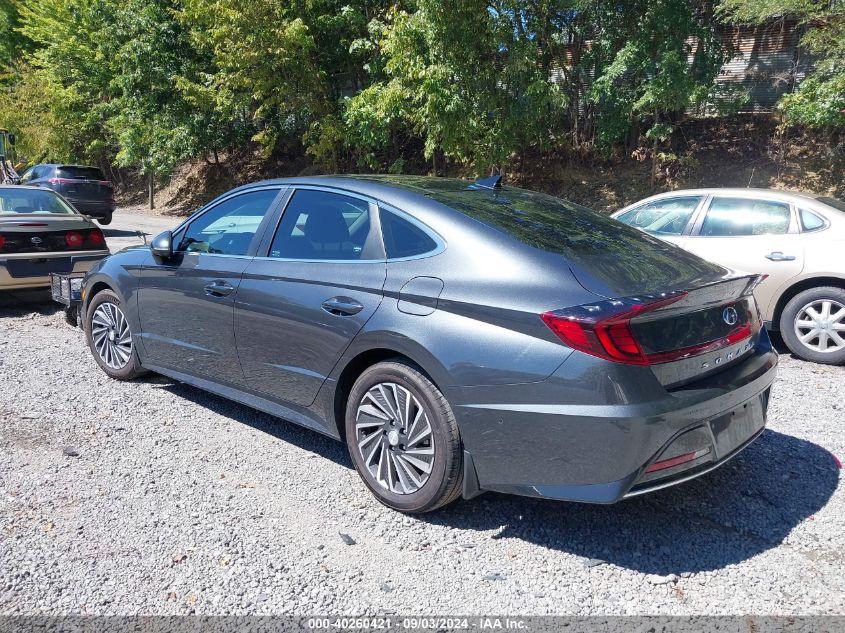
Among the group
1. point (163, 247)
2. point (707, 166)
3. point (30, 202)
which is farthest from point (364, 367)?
point (707, 166)

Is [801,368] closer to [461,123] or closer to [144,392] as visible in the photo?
[144,392]

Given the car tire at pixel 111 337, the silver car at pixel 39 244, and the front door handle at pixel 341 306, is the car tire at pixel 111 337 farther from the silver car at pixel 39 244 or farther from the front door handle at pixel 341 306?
the silver car at pixel 39 244

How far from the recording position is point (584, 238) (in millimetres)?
3471

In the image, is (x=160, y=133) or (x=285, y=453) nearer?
(x=285, y=453)

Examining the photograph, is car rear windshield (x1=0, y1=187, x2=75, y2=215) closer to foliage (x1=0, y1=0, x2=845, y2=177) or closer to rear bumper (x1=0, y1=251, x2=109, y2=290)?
rear bumper (x1=0, y1=251, x2=109, y2=290)

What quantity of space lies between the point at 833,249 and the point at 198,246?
5487 millimetres

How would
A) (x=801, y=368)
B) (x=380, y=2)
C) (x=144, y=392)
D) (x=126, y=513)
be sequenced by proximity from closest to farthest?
(x=126, y=513)
(x=144, y=392)
(x=801, y=368)
(x=380, y=2)

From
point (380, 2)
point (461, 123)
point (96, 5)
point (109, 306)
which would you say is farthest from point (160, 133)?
point (109, 306)

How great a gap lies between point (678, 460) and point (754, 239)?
172 inches

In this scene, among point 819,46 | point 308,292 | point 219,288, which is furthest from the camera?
point 819,46

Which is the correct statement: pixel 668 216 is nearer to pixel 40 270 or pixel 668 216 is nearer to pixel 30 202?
pixel 40 270

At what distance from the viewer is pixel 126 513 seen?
3.45 metres

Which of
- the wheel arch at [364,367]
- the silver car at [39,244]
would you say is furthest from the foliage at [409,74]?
the wheel arch at [364,367]

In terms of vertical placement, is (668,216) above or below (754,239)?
above
